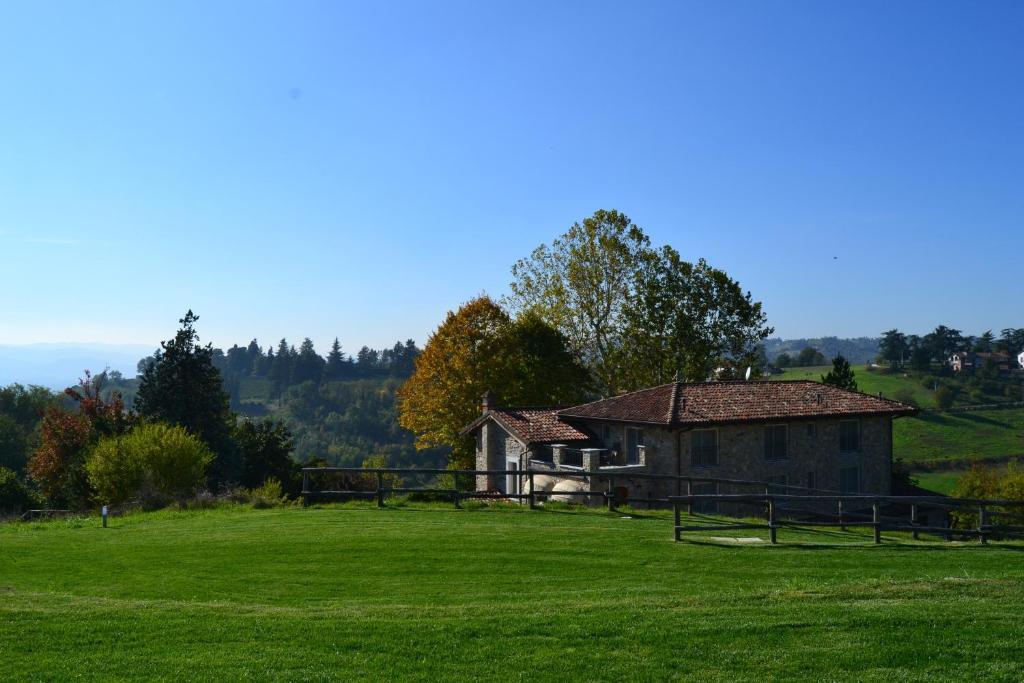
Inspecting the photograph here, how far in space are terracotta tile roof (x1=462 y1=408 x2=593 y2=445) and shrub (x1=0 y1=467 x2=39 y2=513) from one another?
2892cm

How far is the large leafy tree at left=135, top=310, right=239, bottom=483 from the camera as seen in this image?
54594 mm

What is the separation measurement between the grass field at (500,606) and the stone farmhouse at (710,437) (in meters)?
15.0

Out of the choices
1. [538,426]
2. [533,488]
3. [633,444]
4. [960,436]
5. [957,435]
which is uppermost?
[538,426]

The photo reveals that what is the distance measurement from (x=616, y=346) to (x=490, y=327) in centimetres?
849

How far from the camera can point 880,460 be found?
44281 mm

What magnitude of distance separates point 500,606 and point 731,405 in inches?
1109

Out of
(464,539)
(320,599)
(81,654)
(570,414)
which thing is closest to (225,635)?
(81,654)

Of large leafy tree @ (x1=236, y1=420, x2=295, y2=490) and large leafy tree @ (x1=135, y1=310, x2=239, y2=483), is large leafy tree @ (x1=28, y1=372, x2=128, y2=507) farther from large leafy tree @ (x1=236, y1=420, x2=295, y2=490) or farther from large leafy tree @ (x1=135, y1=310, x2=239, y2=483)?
large leafy tree @ (x1=236, y1=420, x2=295, y2=490)

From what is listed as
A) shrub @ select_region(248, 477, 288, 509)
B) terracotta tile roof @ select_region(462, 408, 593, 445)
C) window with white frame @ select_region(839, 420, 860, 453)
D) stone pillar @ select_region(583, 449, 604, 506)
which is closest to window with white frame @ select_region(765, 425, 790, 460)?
window with white frame @ select_region(839, 420, 860, 453)

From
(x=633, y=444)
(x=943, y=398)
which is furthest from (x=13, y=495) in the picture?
(x=943, y=398)

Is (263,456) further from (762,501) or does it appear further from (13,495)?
(762,501)

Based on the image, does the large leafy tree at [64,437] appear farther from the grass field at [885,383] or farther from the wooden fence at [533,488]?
the grass field at [885,383]

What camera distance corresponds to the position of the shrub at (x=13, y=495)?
50.3 m

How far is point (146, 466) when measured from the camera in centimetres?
3438
